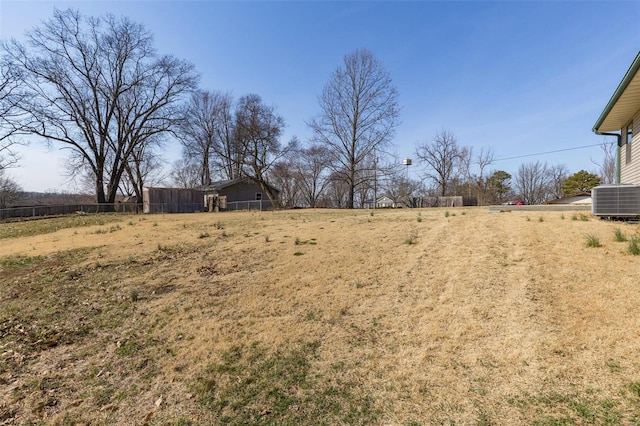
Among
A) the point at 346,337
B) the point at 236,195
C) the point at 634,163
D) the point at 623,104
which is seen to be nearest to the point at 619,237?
the point at 346,337

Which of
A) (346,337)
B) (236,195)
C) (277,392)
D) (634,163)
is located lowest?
(277,392)

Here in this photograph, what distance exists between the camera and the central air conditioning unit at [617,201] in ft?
20.0

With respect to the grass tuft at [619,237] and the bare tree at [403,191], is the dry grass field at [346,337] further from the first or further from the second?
the bare tree at [403,191]

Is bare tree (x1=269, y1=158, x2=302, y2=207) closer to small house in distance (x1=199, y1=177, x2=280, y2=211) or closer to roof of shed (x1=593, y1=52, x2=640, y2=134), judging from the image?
small house in distance (x1=199, y1=177, x2=280, y2=211)

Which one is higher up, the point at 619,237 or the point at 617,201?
the point at 617,201

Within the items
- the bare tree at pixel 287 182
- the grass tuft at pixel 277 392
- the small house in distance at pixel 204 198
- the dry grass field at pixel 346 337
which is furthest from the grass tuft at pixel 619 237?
the bare tree at pixel 287 182

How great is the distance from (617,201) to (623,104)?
146 inches

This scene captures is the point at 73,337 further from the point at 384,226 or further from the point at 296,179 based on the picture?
the point at 296,179

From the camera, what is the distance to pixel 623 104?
26.3 ft

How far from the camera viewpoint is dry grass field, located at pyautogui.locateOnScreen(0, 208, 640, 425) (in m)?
2.25

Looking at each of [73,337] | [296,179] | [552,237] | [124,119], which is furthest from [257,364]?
[296,179]

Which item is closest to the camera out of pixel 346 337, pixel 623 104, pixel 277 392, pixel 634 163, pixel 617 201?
pixel 277 392

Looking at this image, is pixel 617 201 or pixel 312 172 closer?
pixel 617 201

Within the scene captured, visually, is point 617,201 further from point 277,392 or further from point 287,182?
point 287,182
